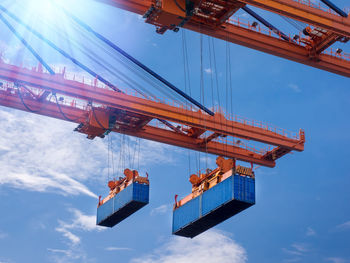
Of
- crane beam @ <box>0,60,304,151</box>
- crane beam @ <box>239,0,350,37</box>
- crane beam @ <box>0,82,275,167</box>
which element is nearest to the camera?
crane beam @ <box>239,0,350,37</box>

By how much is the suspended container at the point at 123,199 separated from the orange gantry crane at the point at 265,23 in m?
9.35

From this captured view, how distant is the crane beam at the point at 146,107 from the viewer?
123 ft

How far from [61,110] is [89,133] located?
2.61m

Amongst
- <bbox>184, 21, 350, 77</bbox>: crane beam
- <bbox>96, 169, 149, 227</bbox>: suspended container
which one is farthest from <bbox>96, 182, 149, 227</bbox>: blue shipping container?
<bbox>184, 21, 350, 77</bbox>: crane beam

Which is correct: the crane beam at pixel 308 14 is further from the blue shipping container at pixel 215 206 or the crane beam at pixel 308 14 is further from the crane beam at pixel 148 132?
the crane beam at pixel 148 132

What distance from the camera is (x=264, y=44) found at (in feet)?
127

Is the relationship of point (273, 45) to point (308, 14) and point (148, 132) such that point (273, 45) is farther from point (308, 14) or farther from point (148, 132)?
point (148, 132)

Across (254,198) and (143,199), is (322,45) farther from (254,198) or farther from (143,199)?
(143,199)

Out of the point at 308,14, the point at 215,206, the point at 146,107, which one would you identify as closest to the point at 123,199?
the point at 146,107

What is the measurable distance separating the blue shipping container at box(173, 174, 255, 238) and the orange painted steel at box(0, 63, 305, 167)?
5000 mm

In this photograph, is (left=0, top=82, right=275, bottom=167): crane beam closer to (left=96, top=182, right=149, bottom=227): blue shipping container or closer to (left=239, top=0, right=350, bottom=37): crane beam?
(left=96, top=182, right=149, bottom=227): blue shipping container

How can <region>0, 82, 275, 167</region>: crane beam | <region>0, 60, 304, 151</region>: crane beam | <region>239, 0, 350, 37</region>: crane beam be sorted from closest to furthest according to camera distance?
<region>239, 0, 350, 37</region>: crane beam
<region>0, 60, 304, 151</region>: crane beam
<region>0, 82, 275, 167</region>: crane beam

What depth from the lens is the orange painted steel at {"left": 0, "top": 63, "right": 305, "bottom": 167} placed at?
37.9 m

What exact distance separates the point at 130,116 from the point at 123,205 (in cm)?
497
